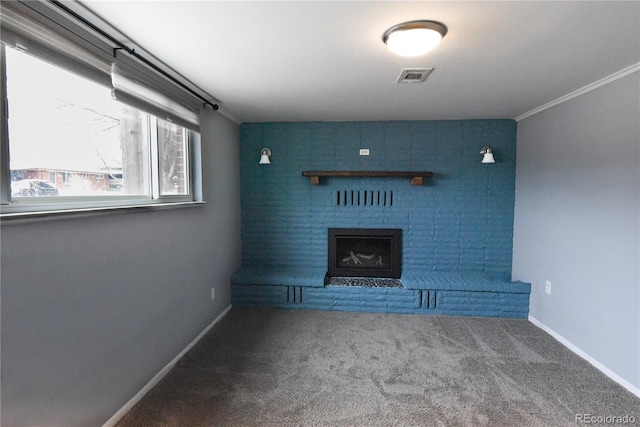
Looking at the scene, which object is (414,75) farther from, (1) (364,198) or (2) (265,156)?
(2) (265,156)

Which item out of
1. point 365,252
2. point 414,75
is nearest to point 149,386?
point 365,252

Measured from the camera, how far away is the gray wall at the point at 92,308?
1.18 metres

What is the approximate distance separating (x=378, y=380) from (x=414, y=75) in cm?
219

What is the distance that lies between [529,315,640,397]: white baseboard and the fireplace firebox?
1446mm

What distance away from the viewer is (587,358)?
90.2 inches

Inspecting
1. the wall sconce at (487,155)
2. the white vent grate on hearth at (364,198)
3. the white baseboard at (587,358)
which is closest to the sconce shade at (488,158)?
the wall sconce at (487,155)

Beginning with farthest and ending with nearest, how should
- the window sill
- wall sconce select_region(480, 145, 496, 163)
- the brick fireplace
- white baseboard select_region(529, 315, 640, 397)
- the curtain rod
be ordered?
the brick fireplace → wall sconce select_region(480, 145, 496, 163) → white baseboard select_region(529, 315, 640, 397) → the curtain rod → the window sill

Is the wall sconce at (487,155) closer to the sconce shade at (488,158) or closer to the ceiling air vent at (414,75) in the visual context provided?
the sconce shade at (488,158)

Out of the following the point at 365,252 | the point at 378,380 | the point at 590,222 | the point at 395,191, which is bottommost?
the point at 378,380

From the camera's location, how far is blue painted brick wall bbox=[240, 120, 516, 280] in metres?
3.44

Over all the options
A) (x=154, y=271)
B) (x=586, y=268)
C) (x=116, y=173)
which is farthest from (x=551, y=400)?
(x=116, y=173)

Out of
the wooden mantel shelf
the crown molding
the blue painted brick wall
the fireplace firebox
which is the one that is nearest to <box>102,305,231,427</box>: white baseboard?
the blue painted brick wall

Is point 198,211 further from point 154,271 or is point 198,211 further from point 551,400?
point 551,400

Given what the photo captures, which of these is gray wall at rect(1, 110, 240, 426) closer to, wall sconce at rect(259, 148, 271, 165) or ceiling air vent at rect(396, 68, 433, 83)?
wall sconce at rect(259, 148, 271, 165)
